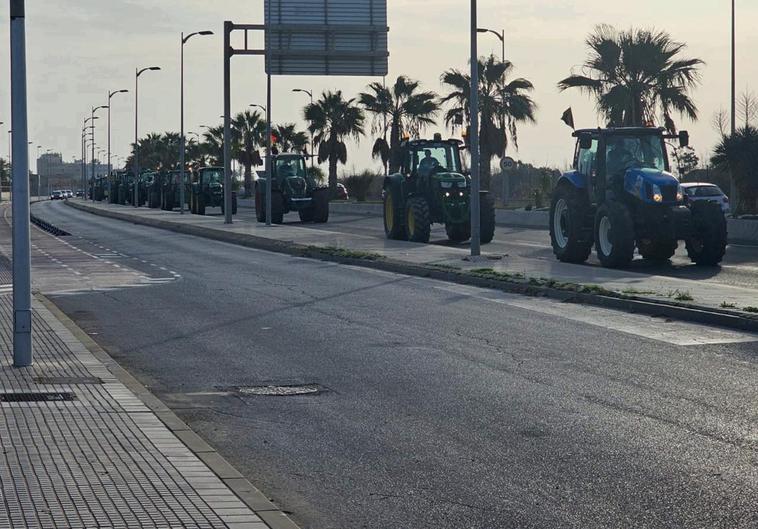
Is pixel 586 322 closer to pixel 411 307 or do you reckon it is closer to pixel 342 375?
pixel 411 307

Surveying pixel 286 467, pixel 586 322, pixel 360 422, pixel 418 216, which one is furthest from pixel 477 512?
pixel 418 216

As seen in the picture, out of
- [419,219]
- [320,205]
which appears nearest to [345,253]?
[419,219]

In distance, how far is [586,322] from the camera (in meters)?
16.8

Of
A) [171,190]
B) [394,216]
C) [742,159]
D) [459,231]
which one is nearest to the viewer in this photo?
[459,231]

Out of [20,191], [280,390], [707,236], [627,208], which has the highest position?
[20,191]

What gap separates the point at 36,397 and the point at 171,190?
72.2m

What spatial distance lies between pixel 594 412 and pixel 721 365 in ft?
9.61

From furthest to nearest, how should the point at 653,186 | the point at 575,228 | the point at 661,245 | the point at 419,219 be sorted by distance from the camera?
the point at 419,219, the point at 575,228, the point at 661,245, the point at 653,186

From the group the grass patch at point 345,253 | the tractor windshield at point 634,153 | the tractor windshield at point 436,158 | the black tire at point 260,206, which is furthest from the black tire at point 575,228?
the black tire at point 260,206

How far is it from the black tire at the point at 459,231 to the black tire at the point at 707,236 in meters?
10.1

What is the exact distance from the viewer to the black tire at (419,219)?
3516 centimetres

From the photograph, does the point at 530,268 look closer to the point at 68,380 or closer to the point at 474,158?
the point at 474,158

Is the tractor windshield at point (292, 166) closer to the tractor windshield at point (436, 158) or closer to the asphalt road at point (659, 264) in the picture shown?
the asphalt road at point (659, 264)

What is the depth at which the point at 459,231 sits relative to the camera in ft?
120
